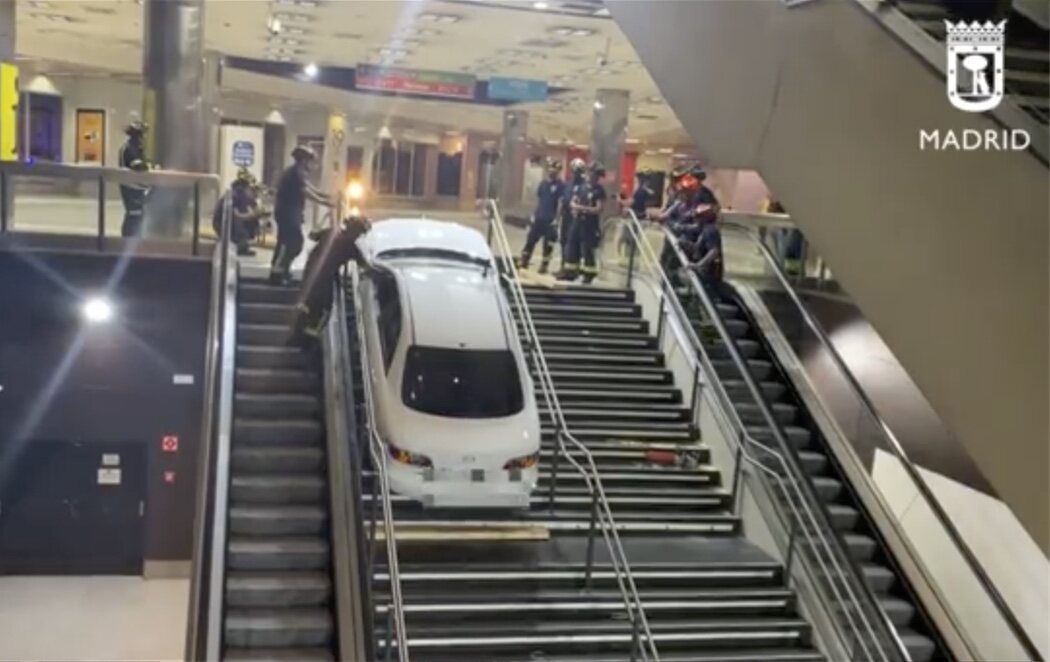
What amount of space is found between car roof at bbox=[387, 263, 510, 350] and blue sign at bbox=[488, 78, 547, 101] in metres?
11.0

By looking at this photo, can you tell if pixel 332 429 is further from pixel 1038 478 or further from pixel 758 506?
pixel 1038 478

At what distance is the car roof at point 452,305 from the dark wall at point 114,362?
10.7 ft

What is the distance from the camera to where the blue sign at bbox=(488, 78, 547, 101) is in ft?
67.7

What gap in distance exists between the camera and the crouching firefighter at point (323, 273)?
32.1 feet

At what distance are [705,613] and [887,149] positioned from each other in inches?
200

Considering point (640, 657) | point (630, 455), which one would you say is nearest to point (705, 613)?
point (640, 657)

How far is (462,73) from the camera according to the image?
23172mm

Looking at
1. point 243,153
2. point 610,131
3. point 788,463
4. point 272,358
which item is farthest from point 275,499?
point 243,153

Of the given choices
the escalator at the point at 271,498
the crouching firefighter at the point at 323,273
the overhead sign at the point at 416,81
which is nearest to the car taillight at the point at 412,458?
the escalator at the point at 271,498

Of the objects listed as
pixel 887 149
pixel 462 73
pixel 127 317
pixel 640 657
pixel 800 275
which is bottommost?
pixel 640 657

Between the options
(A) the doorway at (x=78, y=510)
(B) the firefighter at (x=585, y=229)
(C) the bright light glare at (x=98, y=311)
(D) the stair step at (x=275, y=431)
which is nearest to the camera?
(D) the stair step at (x=275, y=431)

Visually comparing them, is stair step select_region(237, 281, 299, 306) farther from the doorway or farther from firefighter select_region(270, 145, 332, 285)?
the doorway

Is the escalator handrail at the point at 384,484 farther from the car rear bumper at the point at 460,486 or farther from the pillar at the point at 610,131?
the pillar at the point at 610,131

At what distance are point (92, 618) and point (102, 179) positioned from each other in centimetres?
485
